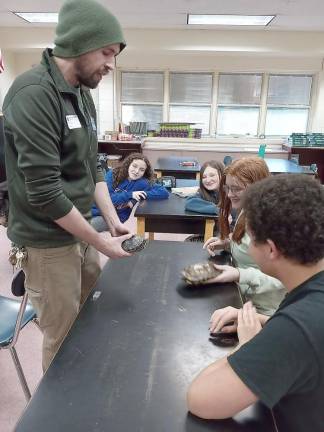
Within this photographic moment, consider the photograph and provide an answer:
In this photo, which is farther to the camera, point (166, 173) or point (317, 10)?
point (317, 10)

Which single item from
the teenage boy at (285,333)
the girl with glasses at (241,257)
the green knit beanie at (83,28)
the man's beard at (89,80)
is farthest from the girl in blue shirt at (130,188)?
the teenage boy at (285,333)

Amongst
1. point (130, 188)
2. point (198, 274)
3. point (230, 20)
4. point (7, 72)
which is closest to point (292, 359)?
point (198, 274)

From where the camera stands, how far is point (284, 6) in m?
4.25

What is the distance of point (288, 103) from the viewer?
6254 millimetres

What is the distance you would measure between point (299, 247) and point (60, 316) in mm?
893

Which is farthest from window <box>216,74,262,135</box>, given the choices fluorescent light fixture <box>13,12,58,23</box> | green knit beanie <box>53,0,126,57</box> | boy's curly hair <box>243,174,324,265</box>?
boy's curly hair <box>243,174,324,265</box>

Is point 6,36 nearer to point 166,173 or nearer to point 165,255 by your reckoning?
point 166,173

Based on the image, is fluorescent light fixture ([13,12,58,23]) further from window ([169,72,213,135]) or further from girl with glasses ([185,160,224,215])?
girl with glasses ([185,160,224,215])

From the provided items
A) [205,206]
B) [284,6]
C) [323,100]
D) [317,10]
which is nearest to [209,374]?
[205,206]

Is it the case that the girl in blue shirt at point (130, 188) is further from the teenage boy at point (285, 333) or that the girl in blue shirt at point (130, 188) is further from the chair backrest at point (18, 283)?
the teenage boy at point (285, 333)

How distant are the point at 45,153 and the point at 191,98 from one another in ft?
18.9

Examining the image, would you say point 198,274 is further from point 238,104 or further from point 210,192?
point 238,104

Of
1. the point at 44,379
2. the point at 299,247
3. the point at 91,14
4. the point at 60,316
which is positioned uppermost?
the point at 91,14

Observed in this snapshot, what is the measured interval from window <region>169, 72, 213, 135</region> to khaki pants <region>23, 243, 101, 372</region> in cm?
560
